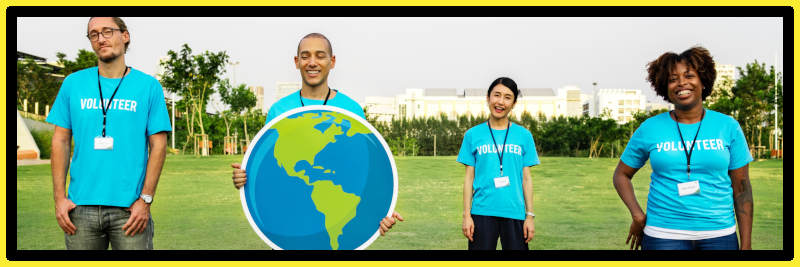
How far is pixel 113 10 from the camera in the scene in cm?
327

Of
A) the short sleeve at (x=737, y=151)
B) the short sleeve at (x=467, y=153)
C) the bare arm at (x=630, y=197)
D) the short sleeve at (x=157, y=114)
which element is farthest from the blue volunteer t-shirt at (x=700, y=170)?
the short sleeve at (x=157, y=114)

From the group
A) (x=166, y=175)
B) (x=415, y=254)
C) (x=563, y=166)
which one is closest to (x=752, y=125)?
(x=563, y=166)

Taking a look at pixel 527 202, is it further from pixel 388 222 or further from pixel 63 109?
pixel 63 109

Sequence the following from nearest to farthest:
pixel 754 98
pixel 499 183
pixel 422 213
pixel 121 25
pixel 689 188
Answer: pixel 689 188, pixel 121 25, pixel 499 183, pixel 422 213, pixel 754 98

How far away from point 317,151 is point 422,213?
5509mm

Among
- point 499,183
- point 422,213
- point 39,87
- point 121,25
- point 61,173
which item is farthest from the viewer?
point 39,87

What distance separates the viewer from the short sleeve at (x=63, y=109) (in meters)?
3.04

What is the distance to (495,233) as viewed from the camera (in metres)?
3.47

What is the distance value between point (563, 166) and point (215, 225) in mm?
12623

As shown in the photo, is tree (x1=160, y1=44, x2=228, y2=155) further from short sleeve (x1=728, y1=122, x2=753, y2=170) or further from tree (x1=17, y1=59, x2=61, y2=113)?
short sleeve (x1=728, y1=122, x2=753, y2=170)

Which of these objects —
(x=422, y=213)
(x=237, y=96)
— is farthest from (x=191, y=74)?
(x=422, y=213)

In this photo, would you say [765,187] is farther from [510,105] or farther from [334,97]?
[334,97]

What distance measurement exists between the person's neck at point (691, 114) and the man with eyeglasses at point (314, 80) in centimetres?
173

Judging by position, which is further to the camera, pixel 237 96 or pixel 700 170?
pixel 237 96
